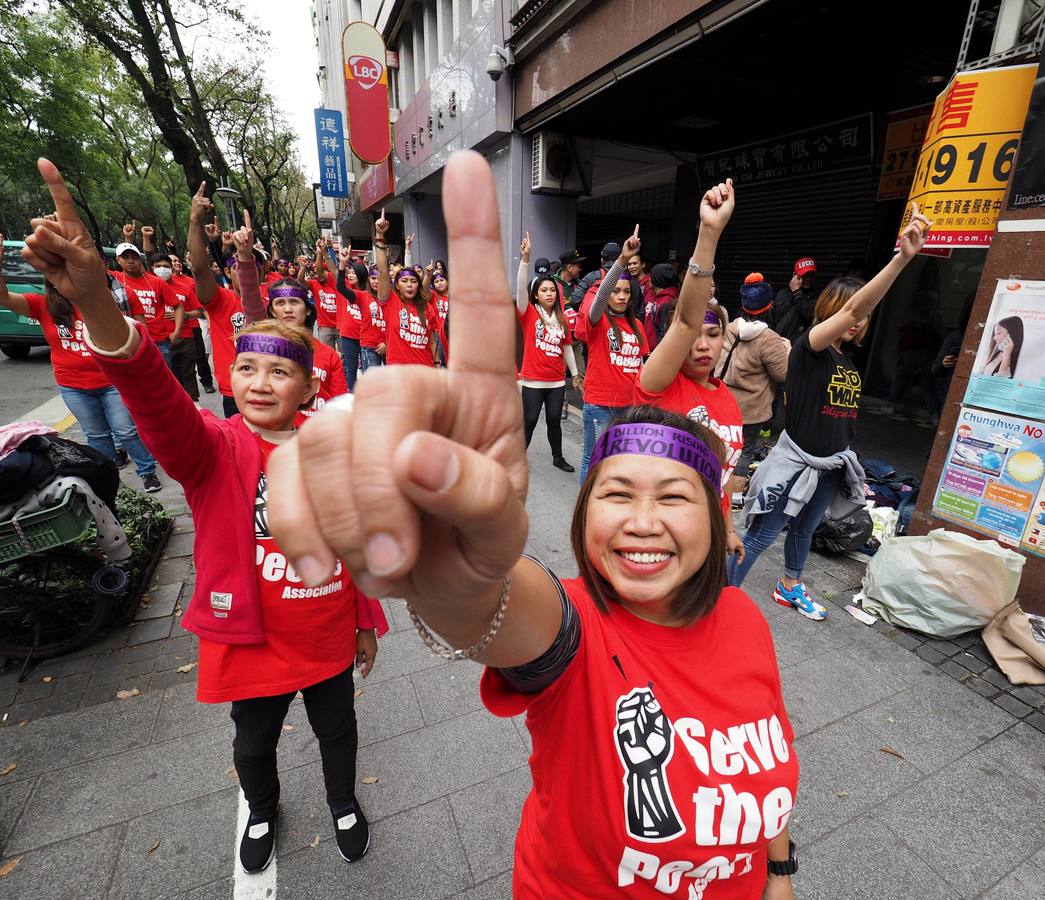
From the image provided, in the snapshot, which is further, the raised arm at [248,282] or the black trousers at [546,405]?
the black trousers at [546,405]

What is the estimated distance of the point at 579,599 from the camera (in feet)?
3.79

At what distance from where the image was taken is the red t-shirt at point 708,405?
264cm

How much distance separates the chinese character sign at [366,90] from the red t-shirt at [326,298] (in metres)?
8.28

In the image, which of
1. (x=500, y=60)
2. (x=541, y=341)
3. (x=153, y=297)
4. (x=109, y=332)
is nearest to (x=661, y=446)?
(x=109, y=332)

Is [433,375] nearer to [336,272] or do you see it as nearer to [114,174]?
[336,272]

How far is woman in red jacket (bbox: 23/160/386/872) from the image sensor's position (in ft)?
5.22

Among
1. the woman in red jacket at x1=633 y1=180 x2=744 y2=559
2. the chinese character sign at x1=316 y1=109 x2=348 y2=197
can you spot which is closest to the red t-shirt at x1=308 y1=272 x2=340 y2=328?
the woman in red jacket at x1=633 y1=180 x2=744 y2=559

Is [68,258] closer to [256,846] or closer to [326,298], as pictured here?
[256,846]

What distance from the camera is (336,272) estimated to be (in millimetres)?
8469

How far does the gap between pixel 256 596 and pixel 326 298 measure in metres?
7.95

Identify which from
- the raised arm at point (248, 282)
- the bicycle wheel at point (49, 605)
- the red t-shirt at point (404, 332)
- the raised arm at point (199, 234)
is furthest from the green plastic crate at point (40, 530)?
the red t-shirt at point (404, 332)

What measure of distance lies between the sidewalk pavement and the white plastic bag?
22 cm

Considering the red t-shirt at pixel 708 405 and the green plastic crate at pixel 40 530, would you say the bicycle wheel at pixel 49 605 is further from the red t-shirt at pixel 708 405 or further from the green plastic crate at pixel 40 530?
the red t-shirt at pixel 708 405

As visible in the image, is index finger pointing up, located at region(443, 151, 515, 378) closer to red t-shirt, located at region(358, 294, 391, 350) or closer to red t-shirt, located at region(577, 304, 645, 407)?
red t-shirt, located at region(577, 304, 645, 407)
